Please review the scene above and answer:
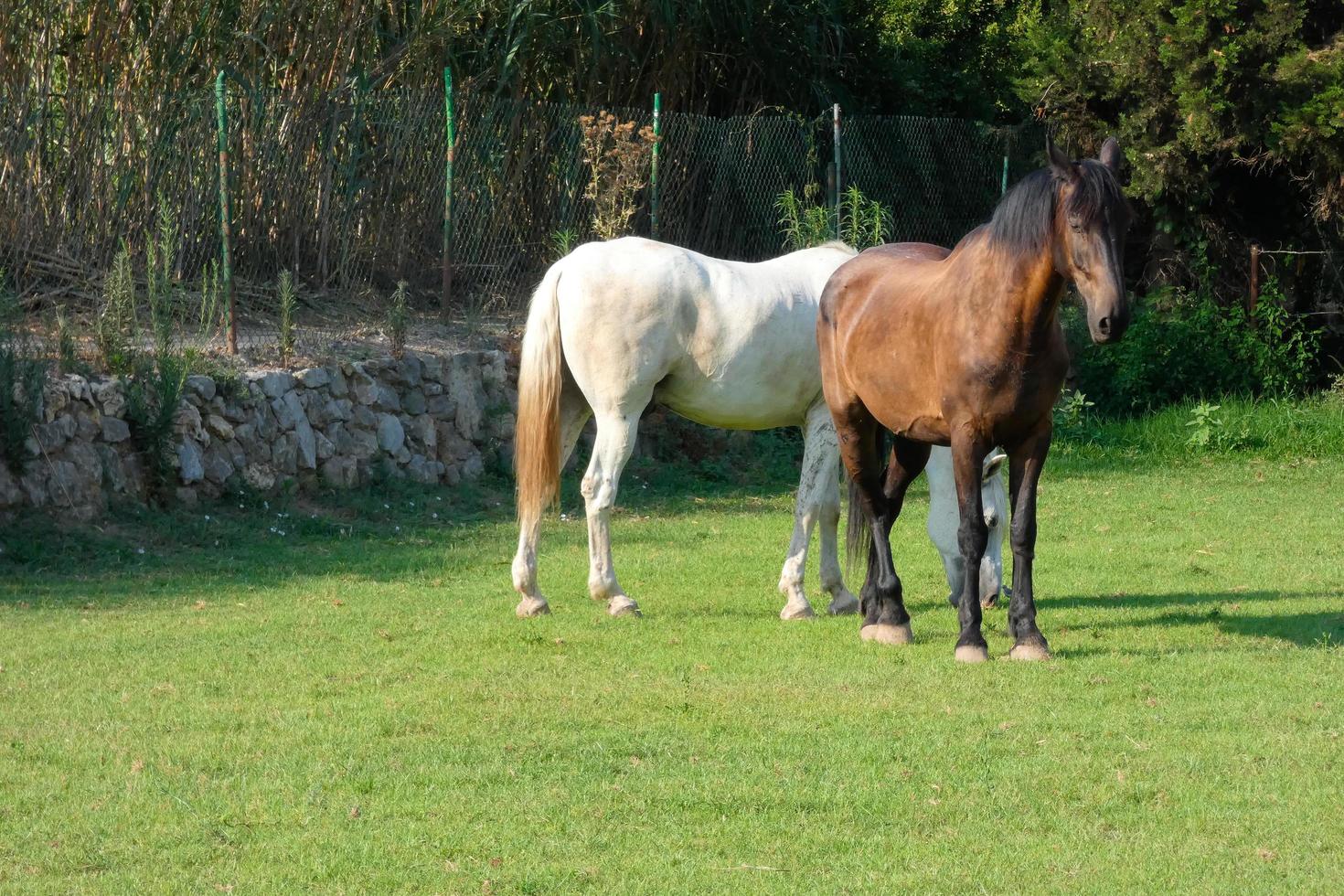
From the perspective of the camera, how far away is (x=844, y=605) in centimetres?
806

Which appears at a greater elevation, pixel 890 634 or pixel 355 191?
pixel 355 191

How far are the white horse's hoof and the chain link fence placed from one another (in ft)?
21.0

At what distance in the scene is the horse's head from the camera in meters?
5.88

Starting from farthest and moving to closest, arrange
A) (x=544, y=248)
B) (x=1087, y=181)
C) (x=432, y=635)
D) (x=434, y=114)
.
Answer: (x=544, y=248) < (x=434, y=114) < (x=432, y=635) < (x=1087, y=181)

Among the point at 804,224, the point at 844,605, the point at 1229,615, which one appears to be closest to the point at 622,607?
the point at 844,605

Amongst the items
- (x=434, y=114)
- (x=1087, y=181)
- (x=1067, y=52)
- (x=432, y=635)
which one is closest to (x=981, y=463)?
(x=1087, y=181)

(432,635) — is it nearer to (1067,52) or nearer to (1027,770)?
(1027,770)

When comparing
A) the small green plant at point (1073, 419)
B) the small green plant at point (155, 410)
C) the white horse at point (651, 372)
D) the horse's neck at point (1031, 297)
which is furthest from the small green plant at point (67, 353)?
the small green plant at point (1073, 419)

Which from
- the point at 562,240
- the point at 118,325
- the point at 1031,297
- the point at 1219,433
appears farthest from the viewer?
the point at 1219,433

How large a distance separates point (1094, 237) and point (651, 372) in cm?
265

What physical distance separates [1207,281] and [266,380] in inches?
398

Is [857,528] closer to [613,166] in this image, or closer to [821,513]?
[821,513]

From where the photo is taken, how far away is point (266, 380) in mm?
10648

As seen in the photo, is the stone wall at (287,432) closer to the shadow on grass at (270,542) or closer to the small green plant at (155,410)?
the small green plant at (155,410)
